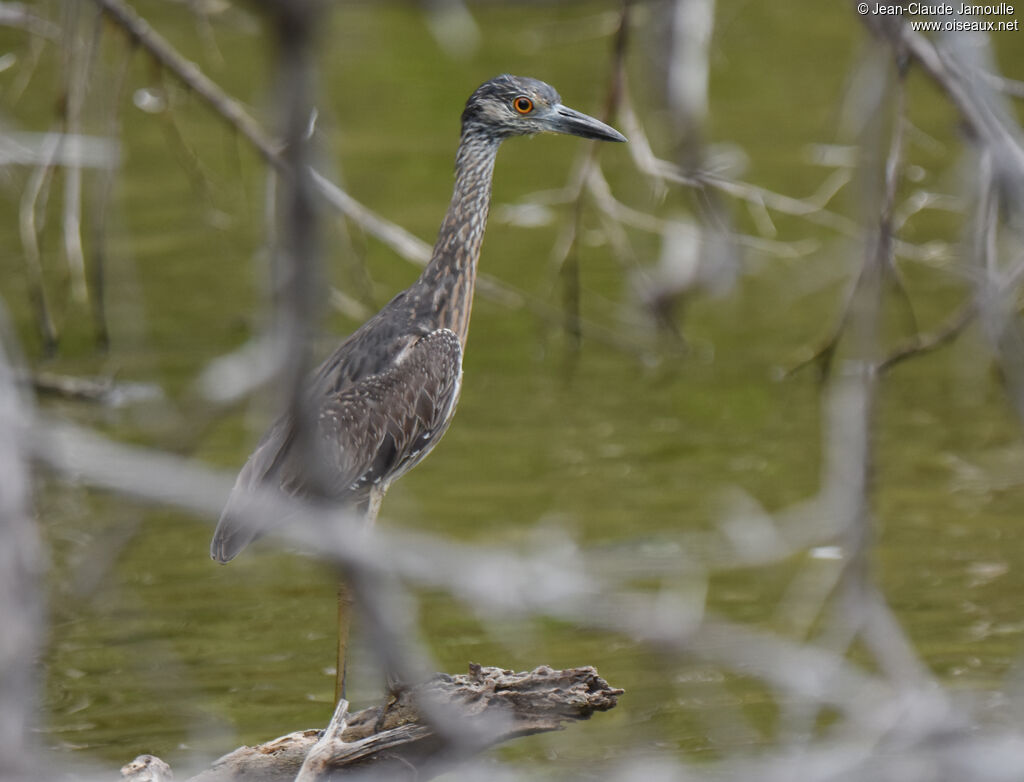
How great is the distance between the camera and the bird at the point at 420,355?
4.75 meters

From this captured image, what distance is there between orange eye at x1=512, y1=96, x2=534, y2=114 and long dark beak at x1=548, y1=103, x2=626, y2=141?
0.08m

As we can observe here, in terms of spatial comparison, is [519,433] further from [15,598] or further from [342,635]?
[15,598]

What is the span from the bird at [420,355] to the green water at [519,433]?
232 mm

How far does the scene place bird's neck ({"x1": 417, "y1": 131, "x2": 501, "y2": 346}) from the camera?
4809mm

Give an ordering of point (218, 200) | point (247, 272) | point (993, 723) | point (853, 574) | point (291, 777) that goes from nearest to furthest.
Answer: point (853, 574)
point (291, 777)
point (993, 723)
point (247, 272)
point (218, 200)

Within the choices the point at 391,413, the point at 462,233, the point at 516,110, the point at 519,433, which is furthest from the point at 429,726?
the point at 519,433

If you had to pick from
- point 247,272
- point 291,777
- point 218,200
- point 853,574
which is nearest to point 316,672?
point 291,777

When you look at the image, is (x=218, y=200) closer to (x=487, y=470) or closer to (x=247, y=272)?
(x=247, y=272)

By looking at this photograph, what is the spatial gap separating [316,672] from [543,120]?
7.96 ft

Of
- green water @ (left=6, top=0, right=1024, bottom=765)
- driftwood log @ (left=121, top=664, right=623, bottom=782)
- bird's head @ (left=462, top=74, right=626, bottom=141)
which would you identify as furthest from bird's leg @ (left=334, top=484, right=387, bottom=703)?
bird's head @ (left=462, top=74, right=626, bottom=141)

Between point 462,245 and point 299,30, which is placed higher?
point 299,30

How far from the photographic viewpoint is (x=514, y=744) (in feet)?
17.1

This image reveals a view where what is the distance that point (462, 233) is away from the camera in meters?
4.81

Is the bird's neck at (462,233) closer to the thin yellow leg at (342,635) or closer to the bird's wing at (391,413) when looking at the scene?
the bird's wing at (391,413)
